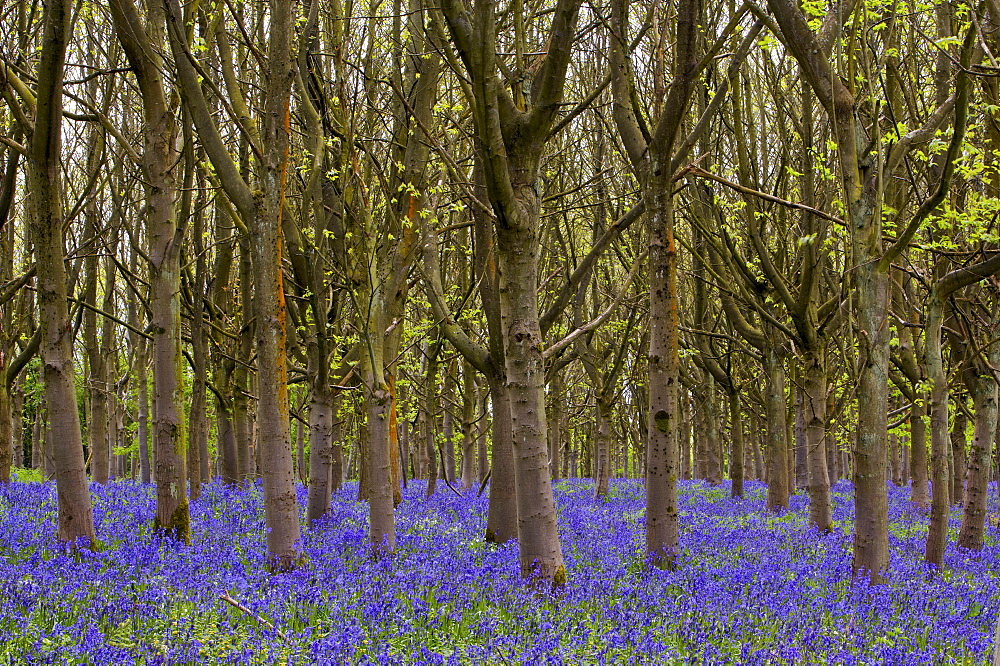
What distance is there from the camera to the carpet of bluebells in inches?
183

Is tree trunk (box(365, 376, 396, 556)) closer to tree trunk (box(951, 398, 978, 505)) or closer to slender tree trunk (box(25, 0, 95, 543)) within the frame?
slender tree trunk (box(25, 0, 95, 543))

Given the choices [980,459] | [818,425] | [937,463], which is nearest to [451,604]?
[937,463]

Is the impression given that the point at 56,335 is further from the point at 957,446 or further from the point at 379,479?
the point at 957,446

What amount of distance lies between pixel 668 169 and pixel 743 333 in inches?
285

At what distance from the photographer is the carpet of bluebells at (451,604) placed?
4652mm

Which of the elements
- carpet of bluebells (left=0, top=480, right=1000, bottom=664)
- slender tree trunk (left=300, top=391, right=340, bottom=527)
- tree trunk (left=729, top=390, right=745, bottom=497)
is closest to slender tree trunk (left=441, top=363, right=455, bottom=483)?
slender tree trunk (left=300, top=391, right=340, bottom=527)

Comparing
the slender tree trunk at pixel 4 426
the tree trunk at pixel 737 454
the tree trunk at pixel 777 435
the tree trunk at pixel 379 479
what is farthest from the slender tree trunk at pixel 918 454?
the slender tree trunk at pixel 4 426

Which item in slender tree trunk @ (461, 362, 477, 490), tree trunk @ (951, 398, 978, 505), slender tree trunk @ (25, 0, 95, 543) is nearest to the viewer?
slender tree trunk @ (25, 0, 95, 543)

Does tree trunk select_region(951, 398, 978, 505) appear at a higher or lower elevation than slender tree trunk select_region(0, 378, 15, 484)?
lower

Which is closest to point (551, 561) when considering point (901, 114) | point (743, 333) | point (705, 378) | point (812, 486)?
point (812, 486)

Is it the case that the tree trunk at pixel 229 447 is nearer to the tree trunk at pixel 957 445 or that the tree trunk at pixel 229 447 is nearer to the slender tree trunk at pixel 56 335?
the slender tree trunk at pixel 56 335

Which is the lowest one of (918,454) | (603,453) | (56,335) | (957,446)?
(957,446)

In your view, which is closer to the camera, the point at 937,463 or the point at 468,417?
the point at 937,463

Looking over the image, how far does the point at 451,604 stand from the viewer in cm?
612
